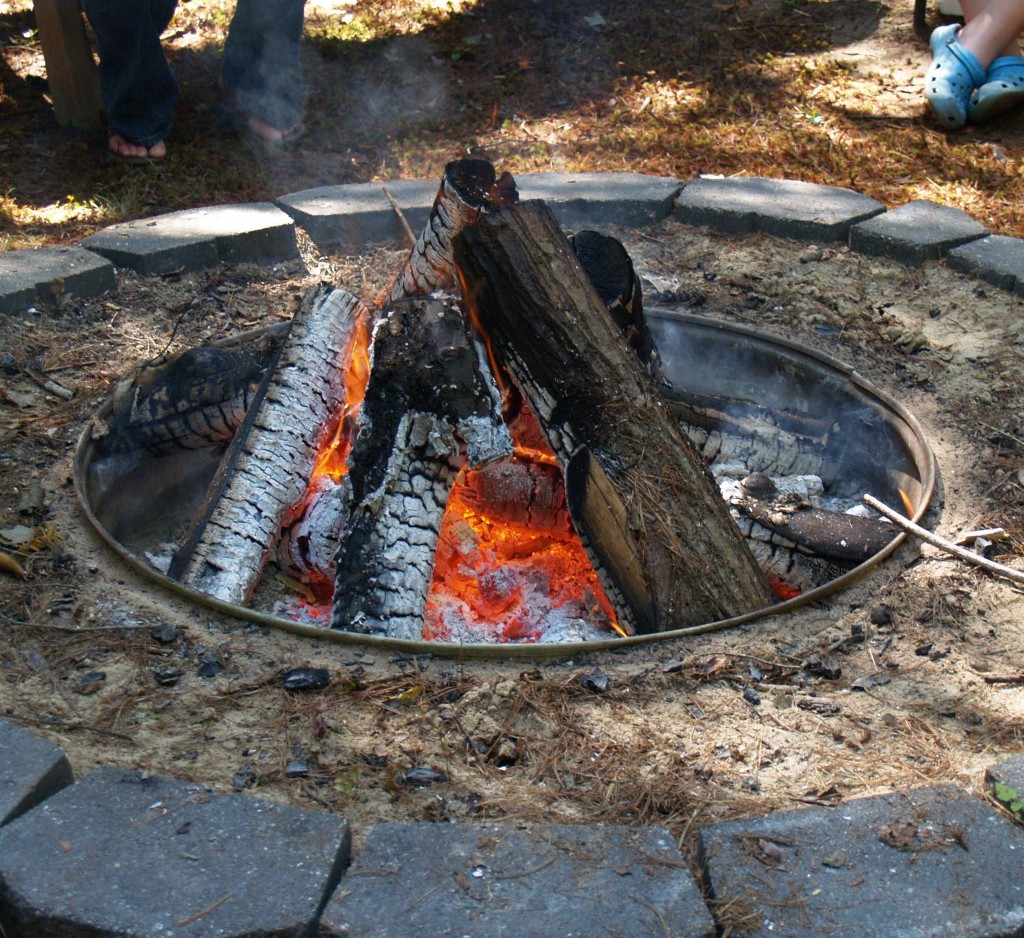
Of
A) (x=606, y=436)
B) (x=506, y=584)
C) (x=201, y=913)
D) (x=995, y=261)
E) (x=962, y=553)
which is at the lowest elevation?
(x=506, y=584)

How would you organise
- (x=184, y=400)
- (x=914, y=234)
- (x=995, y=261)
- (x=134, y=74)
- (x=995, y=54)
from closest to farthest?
(x=184, y=400), (x=995, y=261), (x=914, y=234), (x=134, y=74), (x=995, y=54)

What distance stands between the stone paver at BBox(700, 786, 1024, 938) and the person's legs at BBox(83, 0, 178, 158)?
4854mm

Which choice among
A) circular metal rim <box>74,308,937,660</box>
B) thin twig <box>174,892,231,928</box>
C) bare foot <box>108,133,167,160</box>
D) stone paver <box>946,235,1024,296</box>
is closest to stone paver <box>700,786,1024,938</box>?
circular metal rim <box>74,308,937,660</box>

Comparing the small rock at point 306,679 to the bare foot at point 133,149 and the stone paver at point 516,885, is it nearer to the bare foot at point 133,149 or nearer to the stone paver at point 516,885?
the stone paver at point 516,885

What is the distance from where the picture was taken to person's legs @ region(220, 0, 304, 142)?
5.61 metres

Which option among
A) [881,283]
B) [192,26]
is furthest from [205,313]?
[192,26]

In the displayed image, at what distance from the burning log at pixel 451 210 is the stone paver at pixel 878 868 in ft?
5.53

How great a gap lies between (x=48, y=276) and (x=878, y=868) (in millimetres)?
2986

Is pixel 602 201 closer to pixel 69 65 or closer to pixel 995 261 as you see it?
pixel 995 261

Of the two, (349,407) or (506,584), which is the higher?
(349,407)

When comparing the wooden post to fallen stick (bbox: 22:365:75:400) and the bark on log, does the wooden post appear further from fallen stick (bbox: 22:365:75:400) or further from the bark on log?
the bark on log

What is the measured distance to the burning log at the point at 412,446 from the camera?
2.43 meters

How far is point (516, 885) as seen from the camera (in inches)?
59.4

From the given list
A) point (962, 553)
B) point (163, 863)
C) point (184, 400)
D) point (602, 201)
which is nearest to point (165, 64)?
point (602, 201)
